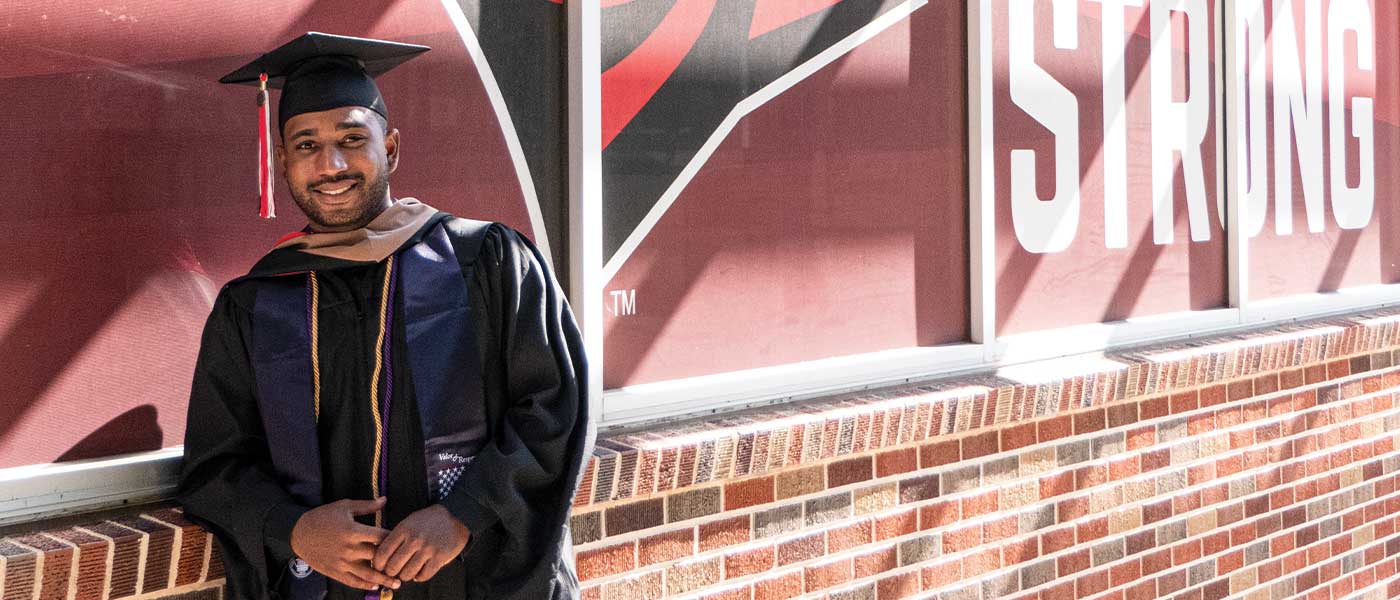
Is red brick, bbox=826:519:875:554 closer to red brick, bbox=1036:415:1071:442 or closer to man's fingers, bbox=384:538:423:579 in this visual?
red brick, bbox=1036:415:1071:442

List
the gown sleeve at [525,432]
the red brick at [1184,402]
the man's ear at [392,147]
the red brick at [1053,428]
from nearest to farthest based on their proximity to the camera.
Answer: the gown sleeve at [525,432]
the man's ear at [392,147]
the red brick at [1053,428]
the red brick at [1184,402]

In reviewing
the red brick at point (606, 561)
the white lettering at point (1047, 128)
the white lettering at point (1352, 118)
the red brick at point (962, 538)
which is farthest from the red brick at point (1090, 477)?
the white lettering at point (1352, 118)

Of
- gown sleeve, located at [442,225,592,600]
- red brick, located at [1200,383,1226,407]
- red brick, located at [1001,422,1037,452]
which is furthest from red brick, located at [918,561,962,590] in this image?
gown sleeve, located at [442,225,592,600]

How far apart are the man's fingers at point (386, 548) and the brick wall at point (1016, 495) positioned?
20.9 inches

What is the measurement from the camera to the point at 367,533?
2418 mm

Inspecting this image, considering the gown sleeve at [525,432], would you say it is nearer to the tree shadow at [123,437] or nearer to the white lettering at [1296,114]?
the tree shadow at [123,437]

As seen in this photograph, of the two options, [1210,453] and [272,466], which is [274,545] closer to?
[272,466]

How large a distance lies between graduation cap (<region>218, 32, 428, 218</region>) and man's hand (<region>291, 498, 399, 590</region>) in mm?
602

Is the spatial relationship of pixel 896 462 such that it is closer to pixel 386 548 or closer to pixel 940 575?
pixel 940 575

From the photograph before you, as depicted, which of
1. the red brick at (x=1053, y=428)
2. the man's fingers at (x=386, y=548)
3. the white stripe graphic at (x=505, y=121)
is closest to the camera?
the man's fingers at (x=386, y=548)

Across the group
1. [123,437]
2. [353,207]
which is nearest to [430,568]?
[353,207]

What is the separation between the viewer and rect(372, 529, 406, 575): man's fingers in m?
2.40

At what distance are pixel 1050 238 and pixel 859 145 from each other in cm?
95

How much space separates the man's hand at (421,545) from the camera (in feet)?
7.92
